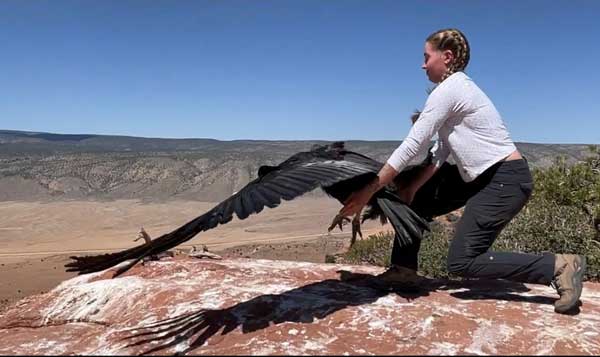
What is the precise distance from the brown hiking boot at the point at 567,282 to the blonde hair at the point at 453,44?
136cm

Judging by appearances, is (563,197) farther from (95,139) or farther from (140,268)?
(95,139)

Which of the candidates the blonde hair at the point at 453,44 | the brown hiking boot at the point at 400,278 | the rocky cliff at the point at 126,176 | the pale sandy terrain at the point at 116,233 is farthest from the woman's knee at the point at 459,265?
the rocky cliff at the point at 126,176

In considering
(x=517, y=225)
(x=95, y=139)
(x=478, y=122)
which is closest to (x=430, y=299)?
(x=478, y=122)

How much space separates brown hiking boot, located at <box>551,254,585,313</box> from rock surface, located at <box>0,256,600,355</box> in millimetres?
77

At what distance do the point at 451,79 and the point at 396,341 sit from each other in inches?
60.4

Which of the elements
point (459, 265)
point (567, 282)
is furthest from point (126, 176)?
point (567, 282)

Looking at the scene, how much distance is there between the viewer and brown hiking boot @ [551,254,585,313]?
370 cm

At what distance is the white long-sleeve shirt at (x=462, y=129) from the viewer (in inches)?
137

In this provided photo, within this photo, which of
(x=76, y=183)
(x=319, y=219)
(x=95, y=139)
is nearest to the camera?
(x=319, y=219)

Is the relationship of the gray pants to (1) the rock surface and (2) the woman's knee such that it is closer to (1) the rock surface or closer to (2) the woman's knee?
(2) the woman's knee

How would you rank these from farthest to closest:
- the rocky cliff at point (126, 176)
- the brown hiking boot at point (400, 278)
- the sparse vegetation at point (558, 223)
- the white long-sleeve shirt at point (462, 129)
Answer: the rocky cliff at point (126, 176) → the sparse vegetation at point (558, 223) → the brown hiking boot at point (400, 278) → the white long-sleeve shirt at point (462, 129)

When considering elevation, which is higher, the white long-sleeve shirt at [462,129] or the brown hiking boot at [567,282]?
the white long-sleeve shirt at [462,129]

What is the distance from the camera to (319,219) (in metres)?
30.6

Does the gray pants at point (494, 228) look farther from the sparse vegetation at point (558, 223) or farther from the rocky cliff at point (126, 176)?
the rocky cliff at point (126, 176)
